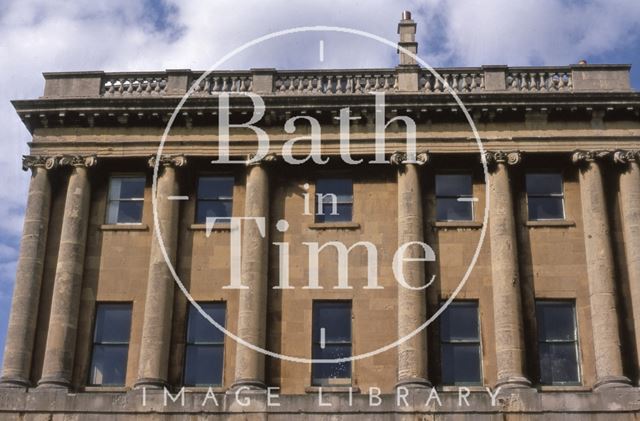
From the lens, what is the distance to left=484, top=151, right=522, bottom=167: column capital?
96.8 feet

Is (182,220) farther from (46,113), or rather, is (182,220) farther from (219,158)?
(46,113)

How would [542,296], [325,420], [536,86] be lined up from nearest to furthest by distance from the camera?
1. [325,420]
2. [542,296]
3. [536,86]

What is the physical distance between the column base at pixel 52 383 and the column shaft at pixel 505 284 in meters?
11.0

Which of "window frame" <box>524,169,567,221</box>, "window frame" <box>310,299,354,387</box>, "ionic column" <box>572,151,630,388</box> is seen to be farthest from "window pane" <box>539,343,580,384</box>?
"window frame" <box>310,299,354,387</box>

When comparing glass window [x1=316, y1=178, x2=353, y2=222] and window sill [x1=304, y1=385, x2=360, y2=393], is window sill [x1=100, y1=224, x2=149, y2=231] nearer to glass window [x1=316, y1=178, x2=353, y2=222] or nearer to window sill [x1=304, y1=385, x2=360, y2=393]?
glass window [x1=316, y1=178, x2=353, y2=222]

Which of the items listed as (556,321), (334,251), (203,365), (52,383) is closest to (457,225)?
(334,251)

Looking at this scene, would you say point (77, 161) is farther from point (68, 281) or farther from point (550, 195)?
point (550, 195)

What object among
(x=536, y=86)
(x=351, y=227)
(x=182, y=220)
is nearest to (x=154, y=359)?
(x=182, y=220)

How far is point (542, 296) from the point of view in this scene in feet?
93.5

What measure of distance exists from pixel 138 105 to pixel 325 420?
1017cm

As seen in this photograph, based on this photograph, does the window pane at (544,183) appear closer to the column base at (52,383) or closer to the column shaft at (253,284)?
the column shaft at (253,284)

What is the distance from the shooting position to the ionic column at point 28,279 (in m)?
27.9

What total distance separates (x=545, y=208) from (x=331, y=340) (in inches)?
276

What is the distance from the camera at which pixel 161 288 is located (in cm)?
2855
